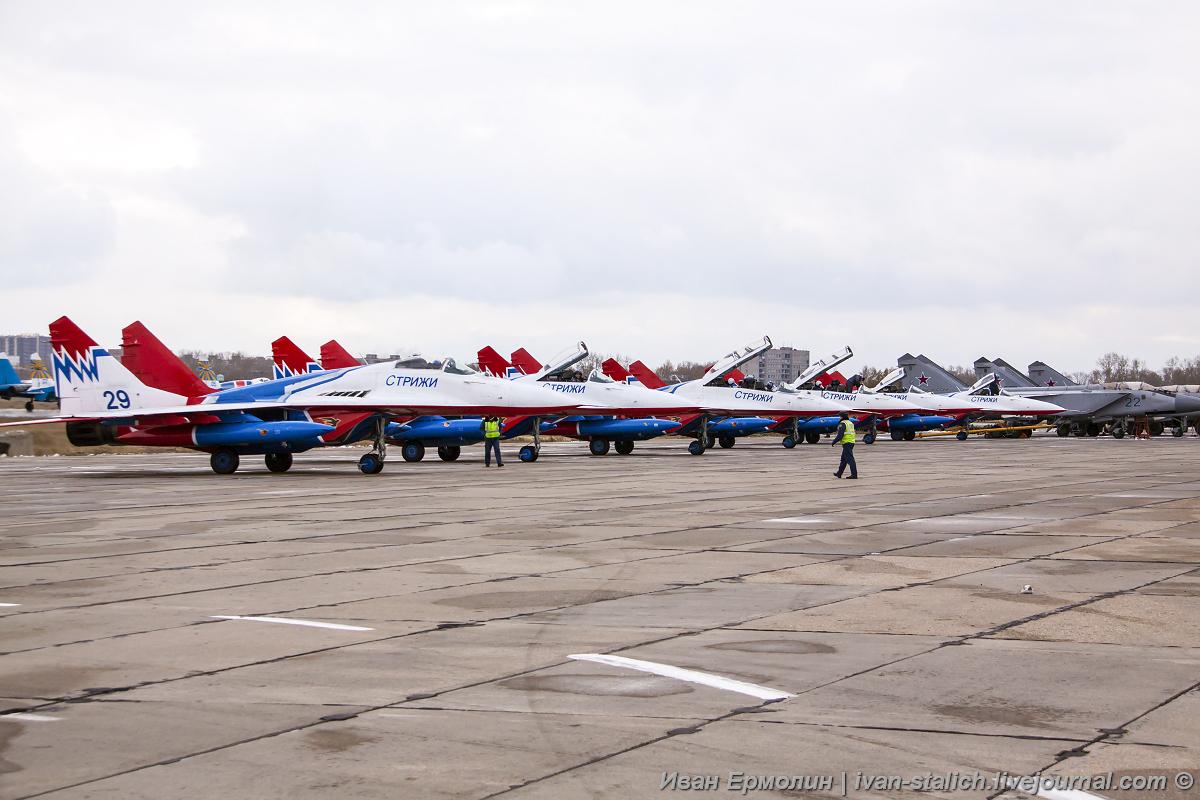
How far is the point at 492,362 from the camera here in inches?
1670

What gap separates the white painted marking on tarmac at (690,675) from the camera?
6.41 metres

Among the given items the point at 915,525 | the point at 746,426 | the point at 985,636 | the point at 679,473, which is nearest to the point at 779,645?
the point at 985,636

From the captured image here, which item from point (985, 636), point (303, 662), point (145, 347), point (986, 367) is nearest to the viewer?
point (303, 662)

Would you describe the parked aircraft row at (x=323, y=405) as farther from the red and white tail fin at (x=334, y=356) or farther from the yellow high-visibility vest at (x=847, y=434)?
the yellow high-visibility vest at (x=847, y=434)

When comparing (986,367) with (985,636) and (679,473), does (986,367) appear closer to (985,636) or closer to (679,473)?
(679,473)

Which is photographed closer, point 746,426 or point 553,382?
point 553,382

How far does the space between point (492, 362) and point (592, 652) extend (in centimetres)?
3523

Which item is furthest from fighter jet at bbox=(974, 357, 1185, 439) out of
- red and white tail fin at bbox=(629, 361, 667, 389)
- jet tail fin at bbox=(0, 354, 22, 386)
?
jet tail fin at bbox=(0, 354, 22, 386)

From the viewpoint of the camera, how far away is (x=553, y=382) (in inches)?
1471

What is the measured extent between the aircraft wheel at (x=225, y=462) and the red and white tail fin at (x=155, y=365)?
3.05 m

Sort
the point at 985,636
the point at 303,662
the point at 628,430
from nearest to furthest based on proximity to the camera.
Answer: the point at 303,662 → the point at 985,636 → the point at 628,430

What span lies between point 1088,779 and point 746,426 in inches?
1564

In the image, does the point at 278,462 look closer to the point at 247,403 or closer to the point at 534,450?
the point at 247,403

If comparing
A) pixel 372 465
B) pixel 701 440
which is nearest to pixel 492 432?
pixel 372 465
